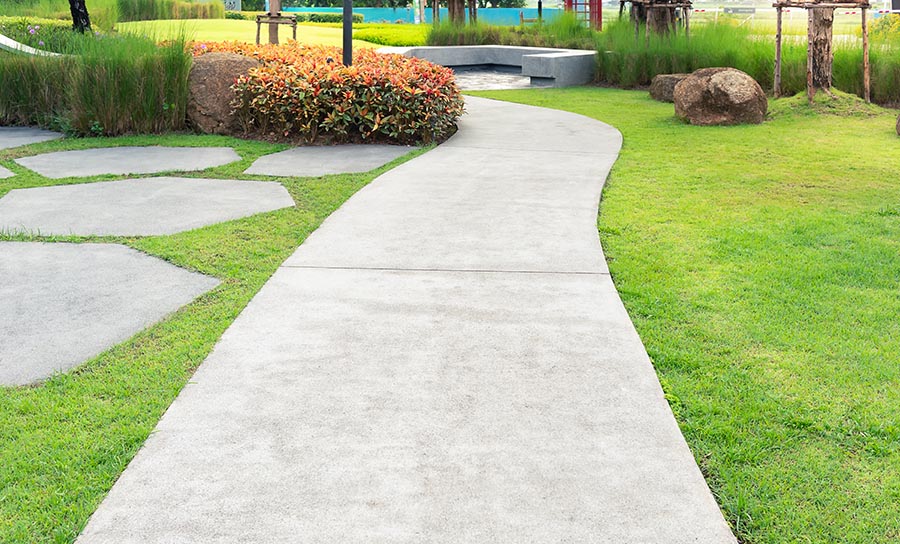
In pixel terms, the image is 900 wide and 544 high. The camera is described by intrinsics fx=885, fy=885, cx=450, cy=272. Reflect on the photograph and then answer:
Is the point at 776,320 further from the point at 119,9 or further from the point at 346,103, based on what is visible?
the point at 119,9

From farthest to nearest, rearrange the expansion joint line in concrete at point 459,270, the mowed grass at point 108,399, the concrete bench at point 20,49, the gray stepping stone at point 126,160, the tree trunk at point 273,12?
the tree trunk at point 273,12 < the concrete bench at point 20,49 < the gray stepping stone at point 126,160 < the expansion joint line in concrete at point 459,270 < the mowed grass at point 108,399

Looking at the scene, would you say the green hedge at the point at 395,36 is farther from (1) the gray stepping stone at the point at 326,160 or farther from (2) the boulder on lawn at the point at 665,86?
(1) the gray stepping stone at the point at 326,160

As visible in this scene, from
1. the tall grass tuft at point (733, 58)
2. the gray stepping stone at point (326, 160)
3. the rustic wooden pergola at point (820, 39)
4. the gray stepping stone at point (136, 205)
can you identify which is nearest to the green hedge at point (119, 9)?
the tall grass tuft at point (733, 58)

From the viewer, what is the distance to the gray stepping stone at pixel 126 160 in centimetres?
651

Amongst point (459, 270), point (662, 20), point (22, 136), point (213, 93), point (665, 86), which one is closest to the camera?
point (459, 270)

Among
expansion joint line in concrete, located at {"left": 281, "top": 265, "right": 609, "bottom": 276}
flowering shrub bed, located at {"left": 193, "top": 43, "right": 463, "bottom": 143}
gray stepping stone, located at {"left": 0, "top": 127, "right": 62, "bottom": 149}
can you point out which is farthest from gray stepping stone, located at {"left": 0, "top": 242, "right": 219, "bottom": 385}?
gray stepping stone, located at {"left": 0, "top": 127, "right": 62, "bottom": 149}

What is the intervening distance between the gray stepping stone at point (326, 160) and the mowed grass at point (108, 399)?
188 cm

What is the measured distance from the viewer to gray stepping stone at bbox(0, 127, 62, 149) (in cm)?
782

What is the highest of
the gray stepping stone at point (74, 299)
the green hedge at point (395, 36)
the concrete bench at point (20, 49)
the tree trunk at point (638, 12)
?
the green hedge at point (395, 36)

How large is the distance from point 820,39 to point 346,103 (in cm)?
627

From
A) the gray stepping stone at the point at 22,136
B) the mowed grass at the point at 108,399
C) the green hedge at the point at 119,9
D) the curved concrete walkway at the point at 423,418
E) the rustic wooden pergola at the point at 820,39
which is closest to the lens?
the curved concrete walkway at the point at 423,418

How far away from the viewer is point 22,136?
8258 mm

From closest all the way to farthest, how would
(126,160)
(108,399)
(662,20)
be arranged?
(108,399), (126,160), (662,20)

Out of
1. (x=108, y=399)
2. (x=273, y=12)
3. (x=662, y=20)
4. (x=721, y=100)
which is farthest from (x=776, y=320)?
(x=662, y=20)
